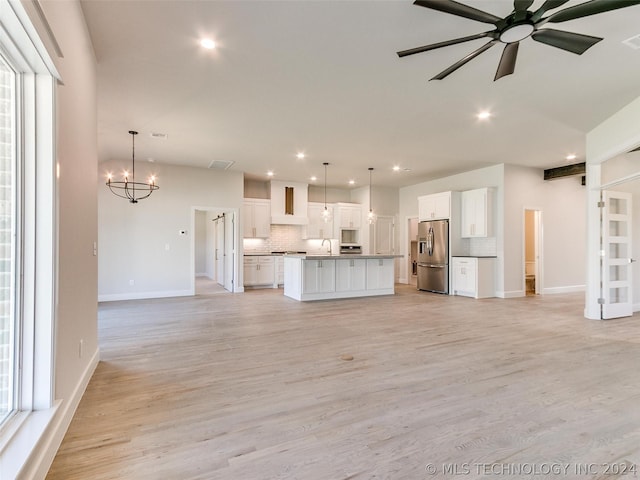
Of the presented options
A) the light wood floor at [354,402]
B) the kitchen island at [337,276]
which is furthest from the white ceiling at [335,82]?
the light wood floor at [354,402]

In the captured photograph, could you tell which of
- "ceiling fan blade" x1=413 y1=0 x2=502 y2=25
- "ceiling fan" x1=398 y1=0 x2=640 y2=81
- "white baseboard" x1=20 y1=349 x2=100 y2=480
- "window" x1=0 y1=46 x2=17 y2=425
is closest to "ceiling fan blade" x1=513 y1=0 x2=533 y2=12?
"ceiling fan" x1=398 y1=0 x2=640 y2=81

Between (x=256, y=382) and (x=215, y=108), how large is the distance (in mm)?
3312

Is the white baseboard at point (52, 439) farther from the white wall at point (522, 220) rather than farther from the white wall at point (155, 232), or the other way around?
the white wall at point (522, 220)

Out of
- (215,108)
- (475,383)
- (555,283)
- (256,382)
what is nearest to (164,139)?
(215,108)

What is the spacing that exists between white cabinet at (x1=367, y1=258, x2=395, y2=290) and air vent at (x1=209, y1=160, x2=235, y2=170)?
3.76 meters

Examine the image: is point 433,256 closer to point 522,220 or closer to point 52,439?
point 522,220

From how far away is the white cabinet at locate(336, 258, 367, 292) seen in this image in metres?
6.93

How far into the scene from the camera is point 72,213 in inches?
88.6

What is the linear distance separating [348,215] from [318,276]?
3.59 metres

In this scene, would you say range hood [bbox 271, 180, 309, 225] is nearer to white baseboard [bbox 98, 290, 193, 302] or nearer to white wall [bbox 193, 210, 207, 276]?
white baseboard [bbox 98, 290, 193, 302]

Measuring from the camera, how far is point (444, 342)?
384cm

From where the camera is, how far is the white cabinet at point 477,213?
23.5ft

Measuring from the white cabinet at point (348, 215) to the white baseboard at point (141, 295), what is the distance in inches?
183

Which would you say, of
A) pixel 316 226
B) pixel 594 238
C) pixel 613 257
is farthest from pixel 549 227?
pixel 316 226
